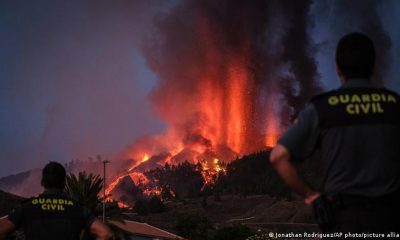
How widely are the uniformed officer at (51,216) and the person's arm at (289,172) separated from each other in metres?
2.21

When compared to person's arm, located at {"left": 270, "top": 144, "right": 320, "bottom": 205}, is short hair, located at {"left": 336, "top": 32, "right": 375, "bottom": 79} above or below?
above

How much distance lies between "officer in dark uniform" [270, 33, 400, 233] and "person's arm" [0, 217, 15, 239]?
2.72 metres

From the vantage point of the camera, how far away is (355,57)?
4168mm

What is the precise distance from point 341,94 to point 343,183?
0.61 m

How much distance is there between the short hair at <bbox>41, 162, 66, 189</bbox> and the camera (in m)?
5.51

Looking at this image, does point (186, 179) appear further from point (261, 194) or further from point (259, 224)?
point (259, 224)

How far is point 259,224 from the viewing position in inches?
3482

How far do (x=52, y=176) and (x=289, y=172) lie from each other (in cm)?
254

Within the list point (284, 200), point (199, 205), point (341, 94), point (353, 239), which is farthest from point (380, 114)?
point (199, 205)

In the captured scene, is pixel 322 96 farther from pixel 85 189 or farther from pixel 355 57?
pixel 85 189

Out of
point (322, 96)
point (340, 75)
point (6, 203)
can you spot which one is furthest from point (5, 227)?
point (6, 203)

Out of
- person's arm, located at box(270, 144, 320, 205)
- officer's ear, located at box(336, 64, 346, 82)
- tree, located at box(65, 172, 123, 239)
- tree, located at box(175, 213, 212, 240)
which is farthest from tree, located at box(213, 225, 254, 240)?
person's arm, located at box(270, 144, 320, 205)

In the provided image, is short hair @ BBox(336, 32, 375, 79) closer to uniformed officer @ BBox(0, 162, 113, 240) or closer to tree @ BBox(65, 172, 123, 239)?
uniformed officer @ BBox(0, 162, 113, 240)

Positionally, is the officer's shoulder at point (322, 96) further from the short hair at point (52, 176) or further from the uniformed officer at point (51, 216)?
the short hair at point (52, 176)
